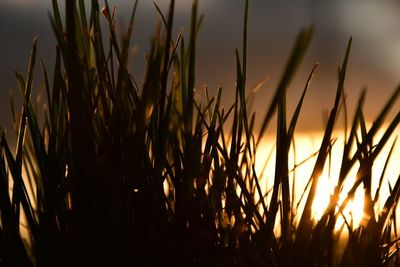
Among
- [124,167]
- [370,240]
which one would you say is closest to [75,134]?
[124,167]

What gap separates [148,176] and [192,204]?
0.02 meters

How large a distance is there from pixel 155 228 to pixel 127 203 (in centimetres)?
1

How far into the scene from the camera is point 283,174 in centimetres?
20

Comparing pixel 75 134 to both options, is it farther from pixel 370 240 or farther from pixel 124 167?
pixel 370 240

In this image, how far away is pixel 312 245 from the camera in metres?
0.20

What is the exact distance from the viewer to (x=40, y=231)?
0.66ft

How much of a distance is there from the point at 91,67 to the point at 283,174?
88 mm

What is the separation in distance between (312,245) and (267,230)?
0.07 ft

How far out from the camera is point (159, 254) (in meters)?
0.20

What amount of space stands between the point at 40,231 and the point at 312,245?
0.10 metres

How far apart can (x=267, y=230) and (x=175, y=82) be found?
3.1 inches

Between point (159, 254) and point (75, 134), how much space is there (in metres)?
0.05

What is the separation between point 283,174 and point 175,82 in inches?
2.5

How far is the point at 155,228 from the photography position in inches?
7.6
